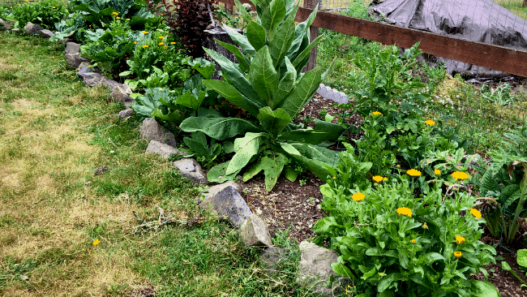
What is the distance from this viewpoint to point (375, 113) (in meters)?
2.81

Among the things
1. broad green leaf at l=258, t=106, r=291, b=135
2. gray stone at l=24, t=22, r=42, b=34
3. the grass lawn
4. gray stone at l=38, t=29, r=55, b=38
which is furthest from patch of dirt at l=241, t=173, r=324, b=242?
gray stone at l=24, t=22, r=42, b=34

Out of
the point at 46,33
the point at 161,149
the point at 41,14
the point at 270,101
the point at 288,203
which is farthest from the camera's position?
the point at 41,14

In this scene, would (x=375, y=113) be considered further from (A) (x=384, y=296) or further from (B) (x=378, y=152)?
(A) (x=384, y=296)

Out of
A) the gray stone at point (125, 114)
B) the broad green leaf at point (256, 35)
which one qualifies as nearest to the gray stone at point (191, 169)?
the broad green leaf at point (256, 35)

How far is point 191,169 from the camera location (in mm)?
3115

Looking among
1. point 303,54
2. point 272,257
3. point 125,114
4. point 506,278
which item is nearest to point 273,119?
point 303,54

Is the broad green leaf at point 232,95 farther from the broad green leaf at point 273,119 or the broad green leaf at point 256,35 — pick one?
the broad green leaf at point 256,35

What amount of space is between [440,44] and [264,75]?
1581mm

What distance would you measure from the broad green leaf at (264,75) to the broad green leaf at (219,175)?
2.14 ft

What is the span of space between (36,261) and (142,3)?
199 inches

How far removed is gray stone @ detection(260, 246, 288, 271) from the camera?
2.25 metres

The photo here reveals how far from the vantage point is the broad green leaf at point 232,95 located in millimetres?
2975

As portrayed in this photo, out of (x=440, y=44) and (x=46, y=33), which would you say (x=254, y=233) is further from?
(x=46, y=33)

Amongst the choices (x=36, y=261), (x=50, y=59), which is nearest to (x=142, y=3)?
(x=50, y=59)
